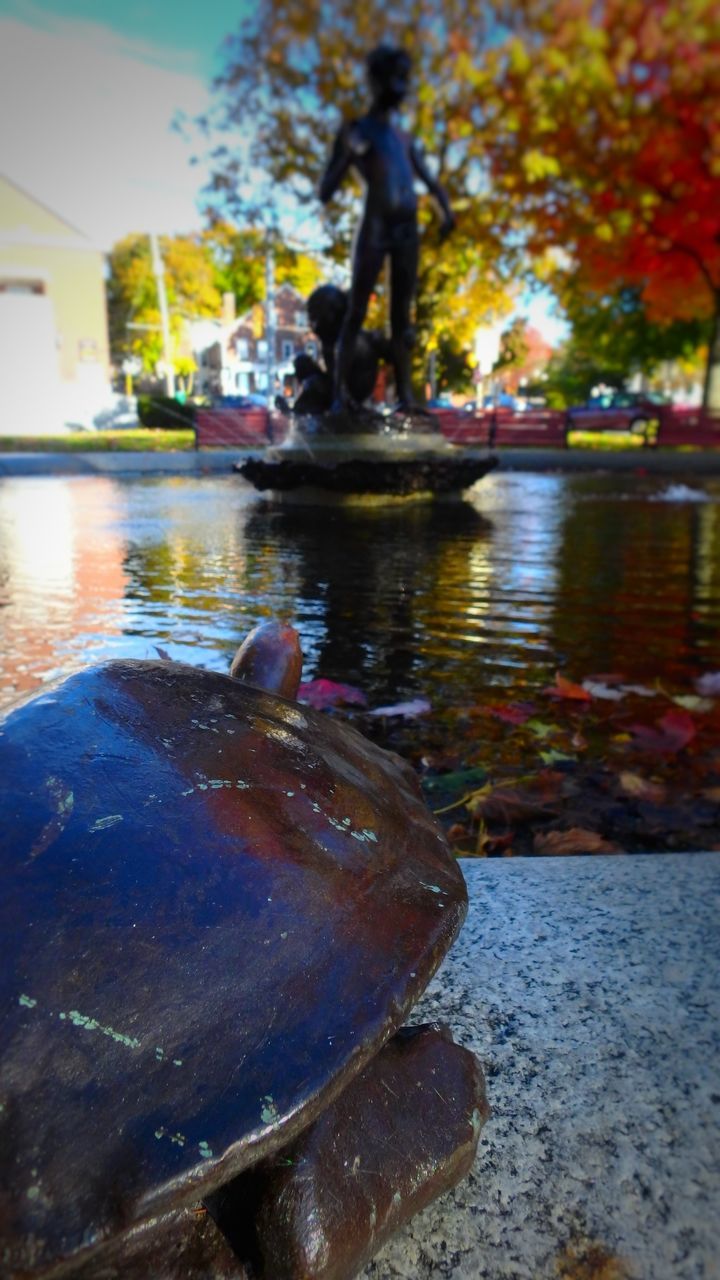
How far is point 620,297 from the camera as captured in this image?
33.2 m

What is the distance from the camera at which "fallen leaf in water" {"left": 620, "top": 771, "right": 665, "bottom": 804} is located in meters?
2.44

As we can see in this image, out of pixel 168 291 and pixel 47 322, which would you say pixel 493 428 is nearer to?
pixel 47 322

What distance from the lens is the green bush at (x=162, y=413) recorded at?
1163 inches

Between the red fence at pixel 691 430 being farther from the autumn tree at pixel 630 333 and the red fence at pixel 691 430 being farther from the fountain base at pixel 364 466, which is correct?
the fountain base at pixel 364 466

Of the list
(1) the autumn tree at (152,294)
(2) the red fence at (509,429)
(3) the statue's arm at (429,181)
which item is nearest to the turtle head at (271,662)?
(3) the statue's arm at (429,181)

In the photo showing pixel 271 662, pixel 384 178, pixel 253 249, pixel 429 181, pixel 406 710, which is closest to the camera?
pixel 271 662

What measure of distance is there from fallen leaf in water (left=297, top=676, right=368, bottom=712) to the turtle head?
1.72 m

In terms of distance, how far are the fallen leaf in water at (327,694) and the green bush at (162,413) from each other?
27.4 metres

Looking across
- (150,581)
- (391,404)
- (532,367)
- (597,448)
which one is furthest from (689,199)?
(532,367)

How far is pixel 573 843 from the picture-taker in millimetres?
2098

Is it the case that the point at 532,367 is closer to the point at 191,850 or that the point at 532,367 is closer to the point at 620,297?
the point at 620,297

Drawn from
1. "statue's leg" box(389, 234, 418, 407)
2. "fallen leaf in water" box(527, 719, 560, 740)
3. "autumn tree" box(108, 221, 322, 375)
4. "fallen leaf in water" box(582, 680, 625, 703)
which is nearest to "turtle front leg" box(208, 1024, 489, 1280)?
"fallen leaf in water" box(527, 719, 560, 740)

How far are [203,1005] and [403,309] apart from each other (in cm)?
967

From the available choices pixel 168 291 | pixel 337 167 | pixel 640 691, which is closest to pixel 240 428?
pixel 337 167
